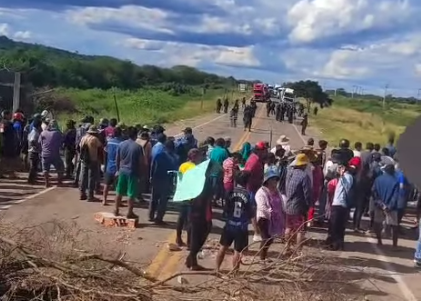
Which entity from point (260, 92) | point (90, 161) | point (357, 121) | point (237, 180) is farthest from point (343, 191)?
point (260, 92)

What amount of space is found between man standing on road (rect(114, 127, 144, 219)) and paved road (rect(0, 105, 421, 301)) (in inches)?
21.5

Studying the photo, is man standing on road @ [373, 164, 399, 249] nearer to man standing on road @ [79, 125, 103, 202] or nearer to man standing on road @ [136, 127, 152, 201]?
man standing on road @ [136, 127, 152, 201]

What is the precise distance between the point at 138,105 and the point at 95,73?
2273 centimetres

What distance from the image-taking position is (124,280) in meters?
7.09

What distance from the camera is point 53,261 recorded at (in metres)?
7.18

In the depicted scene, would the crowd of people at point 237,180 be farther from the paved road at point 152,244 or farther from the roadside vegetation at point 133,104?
the roadside vegetation at point 133,104

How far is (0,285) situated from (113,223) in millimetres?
5897

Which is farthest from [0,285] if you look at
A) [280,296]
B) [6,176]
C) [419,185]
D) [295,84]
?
[295,84]

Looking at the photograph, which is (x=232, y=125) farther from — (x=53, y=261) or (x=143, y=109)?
(x=53, y=261)

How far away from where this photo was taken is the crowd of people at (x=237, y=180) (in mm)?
9797

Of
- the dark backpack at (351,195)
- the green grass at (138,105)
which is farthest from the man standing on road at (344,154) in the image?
the green grass at (138,105)

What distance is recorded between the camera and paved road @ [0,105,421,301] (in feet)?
31.0

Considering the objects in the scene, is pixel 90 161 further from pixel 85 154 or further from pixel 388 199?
pixel 388 199

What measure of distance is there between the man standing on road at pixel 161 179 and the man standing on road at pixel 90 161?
206 cm
